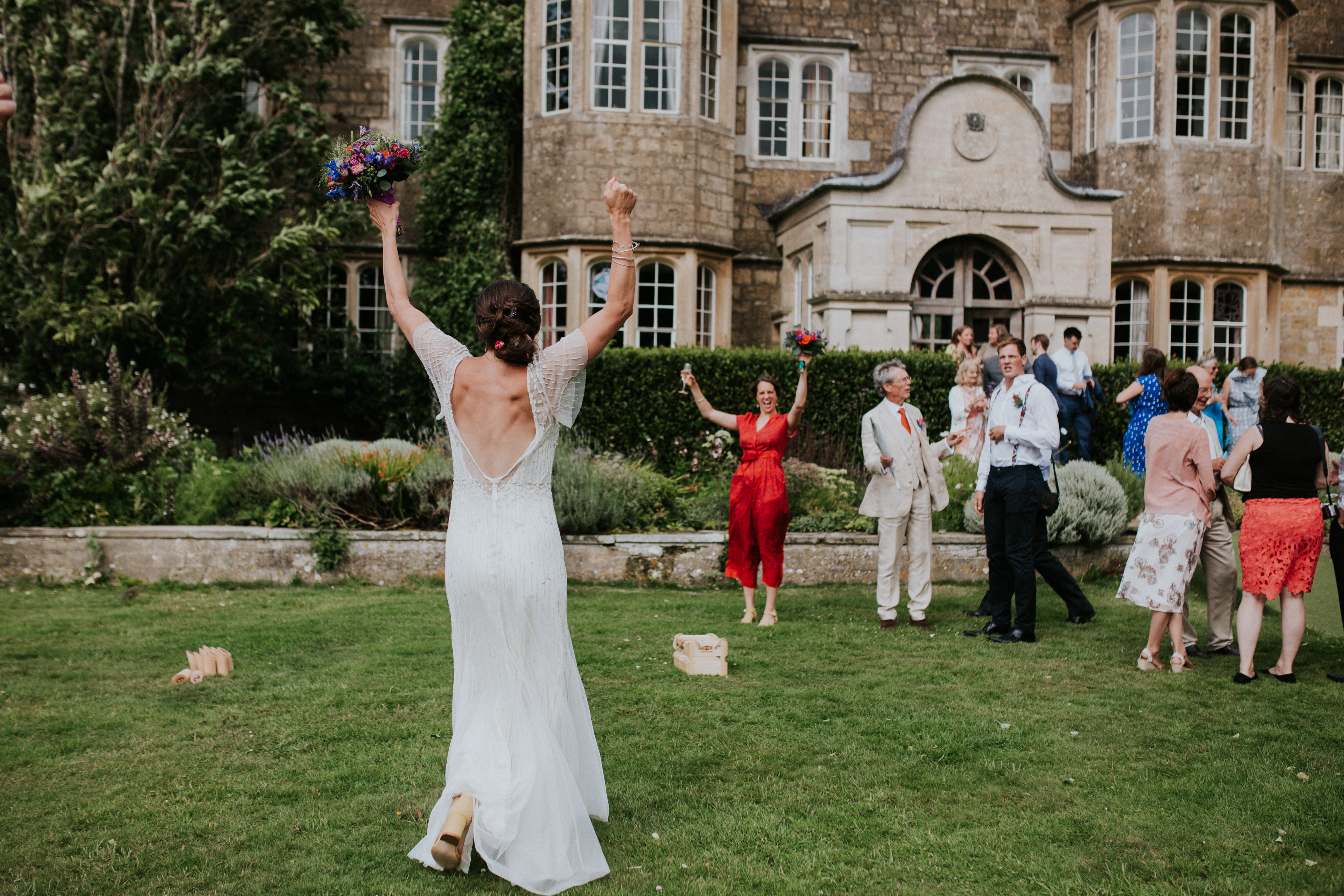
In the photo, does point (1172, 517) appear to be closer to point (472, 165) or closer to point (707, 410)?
point (707, 410)

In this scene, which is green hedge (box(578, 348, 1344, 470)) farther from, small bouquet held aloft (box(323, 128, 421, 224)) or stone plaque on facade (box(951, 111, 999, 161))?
small bouquet held aloft (box(323, 128, 421, 224))

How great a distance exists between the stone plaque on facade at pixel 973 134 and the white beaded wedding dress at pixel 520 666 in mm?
13846

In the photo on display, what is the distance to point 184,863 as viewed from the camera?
394cm

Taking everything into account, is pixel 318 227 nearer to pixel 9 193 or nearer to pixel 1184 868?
pixel 9 193

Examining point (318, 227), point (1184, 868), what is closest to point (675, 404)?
point (318, 227)

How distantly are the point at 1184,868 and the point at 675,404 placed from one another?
32.9ft

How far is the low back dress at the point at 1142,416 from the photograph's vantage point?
10.6 m

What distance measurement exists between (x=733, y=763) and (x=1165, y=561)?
3383 mm

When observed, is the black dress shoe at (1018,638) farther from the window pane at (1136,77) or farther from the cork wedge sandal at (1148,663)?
the window pane at (1136,77)

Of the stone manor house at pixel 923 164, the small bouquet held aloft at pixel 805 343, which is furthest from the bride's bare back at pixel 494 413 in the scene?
the stone manor house at pixel 923 164

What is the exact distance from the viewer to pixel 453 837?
3758mm

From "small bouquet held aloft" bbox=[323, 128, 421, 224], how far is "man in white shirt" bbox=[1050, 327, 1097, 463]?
10.0m

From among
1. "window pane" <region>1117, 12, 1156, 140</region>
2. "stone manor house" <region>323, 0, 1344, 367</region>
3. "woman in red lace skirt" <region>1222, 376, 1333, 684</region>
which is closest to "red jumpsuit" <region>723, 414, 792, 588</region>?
"woman in red lace skirt" <region>1222, 376, 1333, 684</region>

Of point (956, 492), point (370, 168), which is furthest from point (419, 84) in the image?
point (370, 168)
